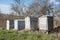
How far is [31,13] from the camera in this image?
36.2m

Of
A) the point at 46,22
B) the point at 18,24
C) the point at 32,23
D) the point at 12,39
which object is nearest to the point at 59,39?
the point at 12,39

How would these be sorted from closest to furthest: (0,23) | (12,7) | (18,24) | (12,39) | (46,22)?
(12,39)
(46,22)
(18,24)
(0,23)
(12,7)

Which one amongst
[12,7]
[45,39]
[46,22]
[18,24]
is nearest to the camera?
[45,39]

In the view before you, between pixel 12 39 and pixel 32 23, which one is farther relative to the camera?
pixel 32 23

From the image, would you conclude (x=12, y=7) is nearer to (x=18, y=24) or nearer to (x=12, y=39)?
(x=18, y=24)

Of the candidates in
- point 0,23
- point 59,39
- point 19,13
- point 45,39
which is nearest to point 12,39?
point 45,39

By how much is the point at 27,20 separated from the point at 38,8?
48.2 ft

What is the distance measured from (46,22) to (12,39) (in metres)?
8.82

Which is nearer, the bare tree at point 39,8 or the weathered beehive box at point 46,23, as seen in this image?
the weathered beehive box at point 46,23

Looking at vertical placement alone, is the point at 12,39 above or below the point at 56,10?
below

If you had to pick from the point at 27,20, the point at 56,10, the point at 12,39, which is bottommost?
the point at 12,39

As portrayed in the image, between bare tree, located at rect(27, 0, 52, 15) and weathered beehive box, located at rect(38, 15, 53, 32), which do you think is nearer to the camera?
weathered beehive box, located at rect(38, 15, 53, 32)

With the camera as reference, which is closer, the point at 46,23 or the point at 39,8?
the point at 46,23

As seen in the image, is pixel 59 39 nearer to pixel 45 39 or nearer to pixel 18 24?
pixel 45 39
